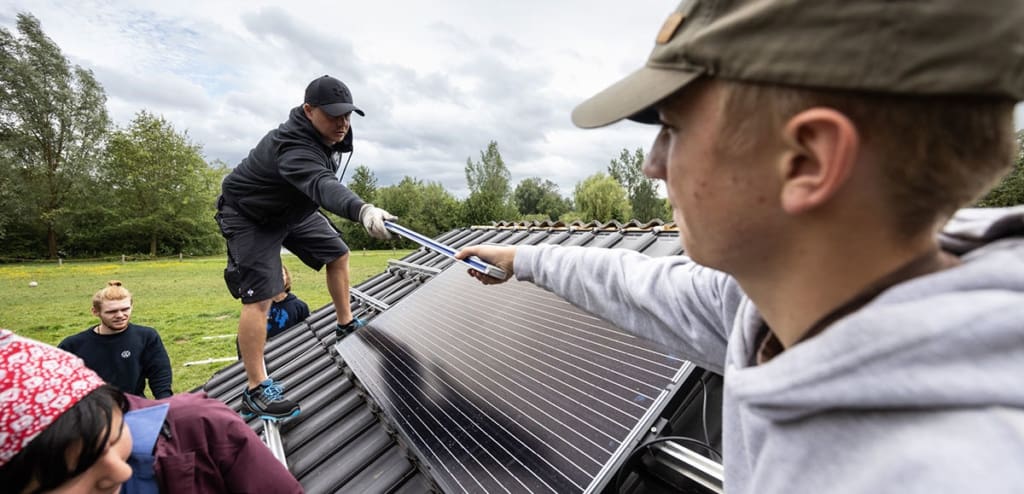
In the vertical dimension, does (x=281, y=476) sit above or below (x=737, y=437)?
below

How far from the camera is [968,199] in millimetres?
856

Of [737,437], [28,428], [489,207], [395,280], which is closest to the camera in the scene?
[737,437]

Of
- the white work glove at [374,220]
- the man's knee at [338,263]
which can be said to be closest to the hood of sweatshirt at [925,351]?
the white work glove at [374,220]

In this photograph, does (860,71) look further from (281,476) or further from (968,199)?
(281,476)

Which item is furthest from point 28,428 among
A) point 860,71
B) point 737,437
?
point 860,71

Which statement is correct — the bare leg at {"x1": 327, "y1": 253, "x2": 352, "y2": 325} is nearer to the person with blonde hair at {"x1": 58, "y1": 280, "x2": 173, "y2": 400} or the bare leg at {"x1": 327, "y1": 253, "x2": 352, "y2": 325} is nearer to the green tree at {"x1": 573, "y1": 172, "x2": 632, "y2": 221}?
the person with blonde hair at {"x1": 58, "y1": 280, "x2": 173, "y2": 400}

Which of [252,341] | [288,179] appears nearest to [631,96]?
[288,179]

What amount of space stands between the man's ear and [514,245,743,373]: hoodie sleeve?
66 centimetres

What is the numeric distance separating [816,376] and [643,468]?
159cm

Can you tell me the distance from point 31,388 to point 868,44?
2.69 m

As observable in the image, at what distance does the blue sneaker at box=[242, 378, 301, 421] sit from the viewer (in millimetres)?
3545

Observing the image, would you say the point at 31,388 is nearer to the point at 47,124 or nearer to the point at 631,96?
the point at 631,96

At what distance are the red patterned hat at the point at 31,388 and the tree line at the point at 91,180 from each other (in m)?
42.9

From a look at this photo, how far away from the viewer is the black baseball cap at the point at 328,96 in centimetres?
381
